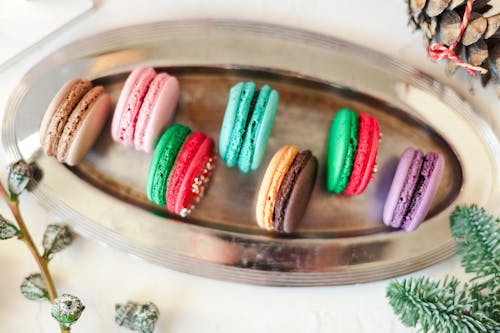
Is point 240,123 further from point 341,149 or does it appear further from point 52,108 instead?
point 52,108

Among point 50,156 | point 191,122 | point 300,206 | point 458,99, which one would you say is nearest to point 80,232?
point 50,156

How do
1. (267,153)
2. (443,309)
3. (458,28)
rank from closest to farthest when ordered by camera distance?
(443,309), (458,28), (267,153)

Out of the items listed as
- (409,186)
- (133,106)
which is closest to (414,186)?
(409,186)

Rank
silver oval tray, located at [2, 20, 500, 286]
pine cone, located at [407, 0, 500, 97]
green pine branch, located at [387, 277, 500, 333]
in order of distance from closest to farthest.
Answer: green pine branch, located at [387, 277, 500, 333] → pine cone, located at [407, 0, 500, 97] → silver oval tray, located at [2, 20, 500, 286]

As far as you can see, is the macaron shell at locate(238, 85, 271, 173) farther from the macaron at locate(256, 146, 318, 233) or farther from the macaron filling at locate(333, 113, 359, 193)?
the macaron filling at locate(333, 113, 359, 193)

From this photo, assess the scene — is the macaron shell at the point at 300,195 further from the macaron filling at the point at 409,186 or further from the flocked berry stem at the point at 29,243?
the flocked berry stem at the point at 29,243

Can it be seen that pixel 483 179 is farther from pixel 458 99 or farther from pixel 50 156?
pixel 50 156

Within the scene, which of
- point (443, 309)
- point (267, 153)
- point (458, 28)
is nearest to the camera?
point (443, 309)

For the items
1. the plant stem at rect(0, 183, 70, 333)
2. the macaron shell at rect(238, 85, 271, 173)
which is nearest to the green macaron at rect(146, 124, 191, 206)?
the macaron shell at rect(238, 85, 271, 173)
